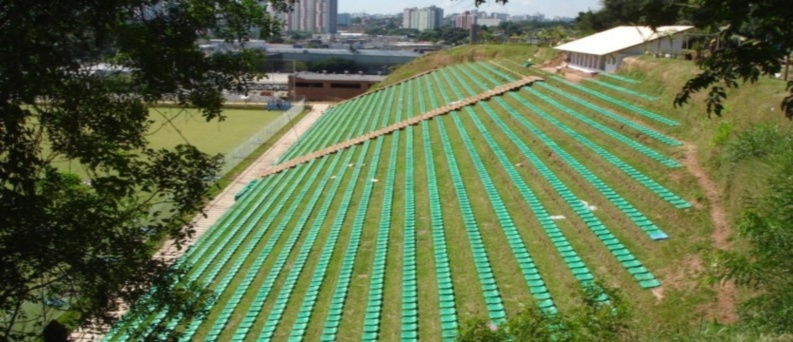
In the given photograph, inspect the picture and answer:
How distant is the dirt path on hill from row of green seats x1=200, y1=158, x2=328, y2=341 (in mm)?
4588

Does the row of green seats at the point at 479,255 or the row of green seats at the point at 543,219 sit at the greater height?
the row of green seats at the point at 543,219

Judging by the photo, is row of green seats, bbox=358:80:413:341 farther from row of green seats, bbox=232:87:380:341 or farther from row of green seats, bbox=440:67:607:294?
row of green seats, bbox=440:67:607:294

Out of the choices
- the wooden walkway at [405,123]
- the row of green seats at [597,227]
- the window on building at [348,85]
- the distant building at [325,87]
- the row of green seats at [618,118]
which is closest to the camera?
the row of green seats at [597,227]

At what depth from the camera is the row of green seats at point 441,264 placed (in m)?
7.18

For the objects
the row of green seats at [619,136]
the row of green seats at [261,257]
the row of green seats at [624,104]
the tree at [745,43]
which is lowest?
the row of green seats at [261,257]

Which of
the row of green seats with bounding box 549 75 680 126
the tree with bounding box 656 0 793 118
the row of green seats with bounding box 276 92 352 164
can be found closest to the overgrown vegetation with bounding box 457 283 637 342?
the tree with bounding box 656 0 793 118

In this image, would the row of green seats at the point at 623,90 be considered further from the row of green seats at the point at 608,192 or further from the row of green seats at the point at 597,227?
the row of green seats at the point at 597,227

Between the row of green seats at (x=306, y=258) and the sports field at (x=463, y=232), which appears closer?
the sports field at (x=463, y=232)

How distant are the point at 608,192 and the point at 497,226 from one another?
165 cm

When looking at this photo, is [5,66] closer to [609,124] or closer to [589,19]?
[609,124]

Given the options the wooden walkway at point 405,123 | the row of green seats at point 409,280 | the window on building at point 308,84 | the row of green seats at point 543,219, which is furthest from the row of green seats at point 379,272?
the window on building at point 308,84

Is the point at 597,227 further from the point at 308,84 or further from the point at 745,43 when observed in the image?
the point at 308,84

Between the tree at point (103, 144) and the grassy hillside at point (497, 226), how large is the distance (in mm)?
455

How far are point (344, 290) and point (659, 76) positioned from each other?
932cm
